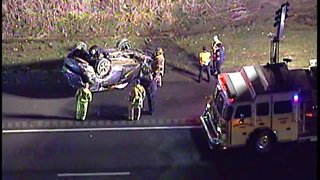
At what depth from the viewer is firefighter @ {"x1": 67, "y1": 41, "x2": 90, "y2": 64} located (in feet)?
20.3

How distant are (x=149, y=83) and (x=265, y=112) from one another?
85cm

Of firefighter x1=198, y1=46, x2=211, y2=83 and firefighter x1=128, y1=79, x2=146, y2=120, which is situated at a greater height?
firefighter x1=198, y1=46, x2=211, y2=83

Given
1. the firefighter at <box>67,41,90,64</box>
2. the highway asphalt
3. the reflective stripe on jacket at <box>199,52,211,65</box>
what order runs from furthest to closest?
1. the reflective stripe on jacket at <box>199,52,211,65</box>
2. the firefighter at <box>67,41,90,64</box>
3. the highway asphalt

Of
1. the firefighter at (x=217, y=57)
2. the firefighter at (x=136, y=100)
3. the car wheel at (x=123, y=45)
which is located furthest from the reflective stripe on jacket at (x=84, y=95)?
the firefighter at (x=217, y=57)

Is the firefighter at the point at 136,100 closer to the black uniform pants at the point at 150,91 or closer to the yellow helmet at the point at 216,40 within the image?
the black uniform pants at the point at 150,91

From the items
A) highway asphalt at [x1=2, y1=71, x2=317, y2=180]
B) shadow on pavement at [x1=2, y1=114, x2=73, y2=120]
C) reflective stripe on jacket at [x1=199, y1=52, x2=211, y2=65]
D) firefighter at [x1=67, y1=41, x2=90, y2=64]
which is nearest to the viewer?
highway asphalt at [x1=2, y1=71, x2=317, y2=180]

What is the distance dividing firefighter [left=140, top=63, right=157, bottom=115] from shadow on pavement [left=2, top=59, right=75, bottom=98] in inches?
19.4

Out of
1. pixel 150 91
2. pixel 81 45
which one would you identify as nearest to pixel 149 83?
pixel 150 91

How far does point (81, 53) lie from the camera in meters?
6.20

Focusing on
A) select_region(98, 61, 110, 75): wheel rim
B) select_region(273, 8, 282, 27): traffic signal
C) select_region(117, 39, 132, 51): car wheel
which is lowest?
select_region(98, 61, 110, 75): wheel rim

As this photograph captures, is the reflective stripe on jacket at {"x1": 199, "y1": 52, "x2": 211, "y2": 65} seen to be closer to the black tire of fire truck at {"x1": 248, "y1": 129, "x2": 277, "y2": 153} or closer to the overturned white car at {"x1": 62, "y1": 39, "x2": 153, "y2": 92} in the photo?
the overturned white car at {"x1": 62, "y1": 39, "x2": 153, "y2": 92}

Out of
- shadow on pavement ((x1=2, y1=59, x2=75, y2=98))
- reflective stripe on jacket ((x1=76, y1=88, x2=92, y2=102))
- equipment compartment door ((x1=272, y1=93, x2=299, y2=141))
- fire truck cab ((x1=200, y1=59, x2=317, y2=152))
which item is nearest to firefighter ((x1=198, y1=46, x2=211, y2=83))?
fire truck cab ((x1=200, y1=59, x2=317, y2=152))

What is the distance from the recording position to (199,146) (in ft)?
19.5

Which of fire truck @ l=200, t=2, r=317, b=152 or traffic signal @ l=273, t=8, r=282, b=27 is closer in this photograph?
fire truck @ l=200, t=2, r=317, b=152
